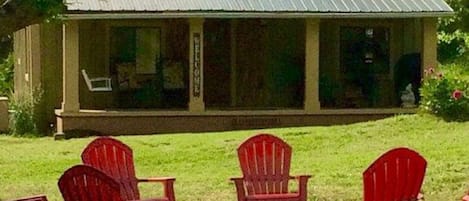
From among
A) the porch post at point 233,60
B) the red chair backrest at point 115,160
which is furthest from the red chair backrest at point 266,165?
the porch post at point 233,60

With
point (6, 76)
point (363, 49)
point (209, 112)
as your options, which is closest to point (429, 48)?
point (363, 49)

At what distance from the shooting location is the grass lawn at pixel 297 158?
12.5 meters

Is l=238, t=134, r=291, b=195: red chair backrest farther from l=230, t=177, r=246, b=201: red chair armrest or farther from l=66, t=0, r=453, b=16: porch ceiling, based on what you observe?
l=66, t=0, r=453, b=16: porch ceiling

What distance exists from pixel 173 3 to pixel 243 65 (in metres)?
2.65

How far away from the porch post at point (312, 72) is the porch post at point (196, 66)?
6.68 ft

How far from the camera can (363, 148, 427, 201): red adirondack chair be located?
370 inches

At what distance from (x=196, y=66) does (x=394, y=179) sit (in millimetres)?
12776

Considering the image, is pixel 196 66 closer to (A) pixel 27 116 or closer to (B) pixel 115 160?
(A) pixel 27 116

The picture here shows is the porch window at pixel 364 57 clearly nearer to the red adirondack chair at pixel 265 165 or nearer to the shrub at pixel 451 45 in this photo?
the shrub at pixel 451 45

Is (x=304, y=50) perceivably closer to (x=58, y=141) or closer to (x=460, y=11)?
(x=58, y=141)

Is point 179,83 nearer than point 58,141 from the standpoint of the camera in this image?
No

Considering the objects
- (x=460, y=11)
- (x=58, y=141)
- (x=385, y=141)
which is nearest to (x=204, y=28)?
(x=58, y=141)

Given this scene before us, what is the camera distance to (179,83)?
23.5 meters

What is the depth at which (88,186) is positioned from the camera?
27.8 feet
